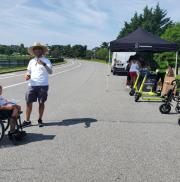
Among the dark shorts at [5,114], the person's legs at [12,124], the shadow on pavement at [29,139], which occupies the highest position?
the dark shorts at [5,114]

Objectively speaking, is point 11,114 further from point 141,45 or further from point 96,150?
point 141,45

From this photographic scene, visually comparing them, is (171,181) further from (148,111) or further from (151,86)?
(151,86)

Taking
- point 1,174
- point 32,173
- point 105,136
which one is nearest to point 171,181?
point 32,173

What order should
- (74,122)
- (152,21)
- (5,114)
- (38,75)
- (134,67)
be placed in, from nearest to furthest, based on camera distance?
(5,114)
(38,75)
(74,122)
(134,67)
(152,21)

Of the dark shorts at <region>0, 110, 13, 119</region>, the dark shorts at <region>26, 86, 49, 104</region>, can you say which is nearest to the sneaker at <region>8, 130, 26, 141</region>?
the dark shorts at <region>0, 110, 13, 119</region>

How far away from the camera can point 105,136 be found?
7340 mm

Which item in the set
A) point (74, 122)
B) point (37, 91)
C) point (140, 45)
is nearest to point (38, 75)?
point (37, 91)

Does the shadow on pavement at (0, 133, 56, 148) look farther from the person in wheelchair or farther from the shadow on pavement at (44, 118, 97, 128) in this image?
the shadow on pavement at (44, 118, 97, 128)

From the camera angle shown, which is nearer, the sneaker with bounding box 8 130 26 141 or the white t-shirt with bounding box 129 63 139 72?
the sneaker with bounding box 8 130 26 141

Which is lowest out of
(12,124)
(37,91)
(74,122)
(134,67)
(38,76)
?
(74,122)

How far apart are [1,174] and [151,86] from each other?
419 inches

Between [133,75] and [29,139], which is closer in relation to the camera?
[29,139]

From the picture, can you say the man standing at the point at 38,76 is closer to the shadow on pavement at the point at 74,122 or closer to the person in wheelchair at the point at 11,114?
the shadow on pavement at the point at 74,122

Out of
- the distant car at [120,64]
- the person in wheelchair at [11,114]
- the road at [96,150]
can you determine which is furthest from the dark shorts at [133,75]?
the distant car at [120,64]
